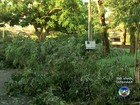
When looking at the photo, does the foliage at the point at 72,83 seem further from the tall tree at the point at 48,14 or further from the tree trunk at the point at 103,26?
the tall tree at the point at 48,14

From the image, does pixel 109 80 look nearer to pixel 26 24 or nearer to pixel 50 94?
pixel 50 94

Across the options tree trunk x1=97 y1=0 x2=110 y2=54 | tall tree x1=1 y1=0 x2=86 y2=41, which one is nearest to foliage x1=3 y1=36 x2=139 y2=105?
tree trunk x1=97 y1=0 x2=110 y2=54

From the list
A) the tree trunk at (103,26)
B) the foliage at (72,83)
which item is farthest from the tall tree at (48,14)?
the foliage at (72,83)

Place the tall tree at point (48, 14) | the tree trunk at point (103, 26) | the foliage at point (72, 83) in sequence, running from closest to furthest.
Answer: the foliage at point (72, 83) → the tree trunk at point (103, 26) → the tall tree at point (48, 14)

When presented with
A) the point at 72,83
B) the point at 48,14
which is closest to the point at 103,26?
the point at 72,83

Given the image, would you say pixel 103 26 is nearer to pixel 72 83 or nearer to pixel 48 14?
pixel 72 83

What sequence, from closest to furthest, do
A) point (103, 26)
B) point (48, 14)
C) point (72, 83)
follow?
point (72, 83), point (103, 26), point (48, 14)

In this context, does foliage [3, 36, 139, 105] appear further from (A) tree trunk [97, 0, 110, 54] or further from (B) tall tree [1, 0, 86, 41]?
(B) tall tree [1, 0, 86, 41]

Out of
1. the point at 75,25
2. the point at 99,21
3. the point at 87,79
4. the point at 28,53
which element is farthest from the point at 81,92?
the point at 75,25

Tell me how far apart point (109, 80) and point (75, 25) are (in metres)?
30.5

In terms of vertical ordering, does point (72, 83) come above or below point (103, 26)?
below

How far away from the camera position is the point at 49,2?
41344mm

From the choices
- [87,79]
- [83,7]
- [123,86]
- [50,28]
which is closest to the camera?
[123,86]

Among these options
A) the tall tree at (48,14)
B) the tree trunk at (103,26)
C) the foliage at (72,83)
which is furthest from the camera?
the tall tree at (48,14)
